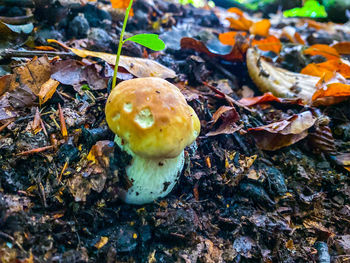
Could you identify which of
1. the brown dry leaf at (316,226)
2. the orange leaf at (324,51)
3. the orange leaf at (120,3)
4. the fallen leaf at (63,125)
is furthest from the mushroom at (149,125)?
the orange leaf at (324,51)

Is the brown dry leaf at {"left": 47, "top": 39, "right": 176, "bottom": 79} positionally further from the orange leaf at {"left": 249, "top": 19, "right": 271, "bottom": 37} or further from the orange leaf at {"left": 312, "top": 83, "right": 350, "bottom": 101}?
the orange leaf at {"left": 249, "top": 19, "right": 271, "bottom": 37}


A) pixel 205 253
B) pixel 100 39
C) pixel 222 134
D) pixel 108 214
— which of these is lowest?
pixel 205 253

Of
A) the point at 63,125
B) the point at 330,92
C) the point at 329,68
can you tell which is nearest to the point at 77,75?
the point at 63,125

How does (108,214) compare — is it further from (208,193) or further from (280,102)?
(280,102)

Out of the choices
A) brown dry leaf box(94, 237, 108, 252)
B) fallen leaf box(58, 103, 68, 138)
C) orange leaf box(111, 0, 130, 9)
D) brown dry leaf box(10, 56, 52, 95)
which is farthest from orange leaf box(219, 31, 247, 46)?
brown dry leaf box(94, 237, 108, 252)

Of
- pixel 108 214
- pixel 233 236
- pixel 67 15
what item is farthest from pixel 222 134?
pixel 67 15

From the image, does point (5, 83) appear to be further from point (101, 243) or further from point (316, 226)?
point (316, 226)
